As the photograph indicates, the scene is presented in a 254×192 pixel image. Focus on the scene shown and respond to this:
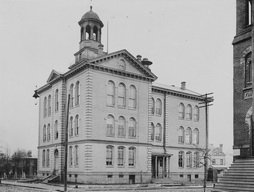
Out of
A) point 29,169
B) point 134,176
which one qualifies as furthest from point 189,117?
point 29,169

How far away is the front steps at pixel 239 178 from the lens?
20438mm

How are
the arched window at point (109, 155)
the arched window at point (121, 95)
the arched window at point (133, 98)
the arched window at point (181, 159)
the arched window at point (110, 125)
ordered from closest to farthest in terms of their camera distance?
1. the arched window at point (109, 155)
2. the arched window at point (110, 125)
3. the arched window at point (121, 95)
4. the arched window at point (133, 98)
5. the arched window at point (181, 159)

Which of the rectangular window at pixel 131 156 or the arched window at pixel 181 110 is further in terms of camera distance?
the arched window at pixel 181 110

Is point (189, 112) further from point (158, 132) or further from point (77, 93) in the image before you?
point (77, 93)

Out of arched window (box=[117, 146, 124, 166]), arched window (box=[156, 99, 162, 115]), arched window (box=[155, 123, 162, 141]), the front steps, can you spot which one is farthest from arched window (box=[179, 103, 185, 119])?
the front steps

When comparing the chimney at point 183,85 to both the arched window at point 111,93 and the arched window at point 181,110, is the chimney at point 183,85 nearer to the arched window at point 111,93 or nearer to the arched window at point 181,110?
the arched window at point 181,110

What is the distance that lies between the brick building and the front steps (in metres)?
18.2

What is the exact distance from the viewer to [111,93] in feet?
134

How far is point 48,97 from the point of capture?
48.9 meters

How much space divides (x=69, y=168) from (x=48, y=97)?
11.9 metres

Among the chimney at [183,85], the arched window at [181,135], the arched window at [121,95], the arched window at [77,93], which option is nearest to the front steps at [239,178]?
the arched window at [121,95]

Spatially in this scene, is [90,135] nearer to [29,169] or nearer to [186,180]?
[186,180]

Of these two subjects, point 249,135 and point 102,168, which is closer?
point 249,135

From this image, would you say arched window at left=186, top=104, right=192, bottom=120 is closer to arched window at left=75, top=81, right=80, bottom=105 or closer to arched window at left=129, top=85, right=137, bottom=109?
arched window at left=129, top=85, right=137, bottom=109
